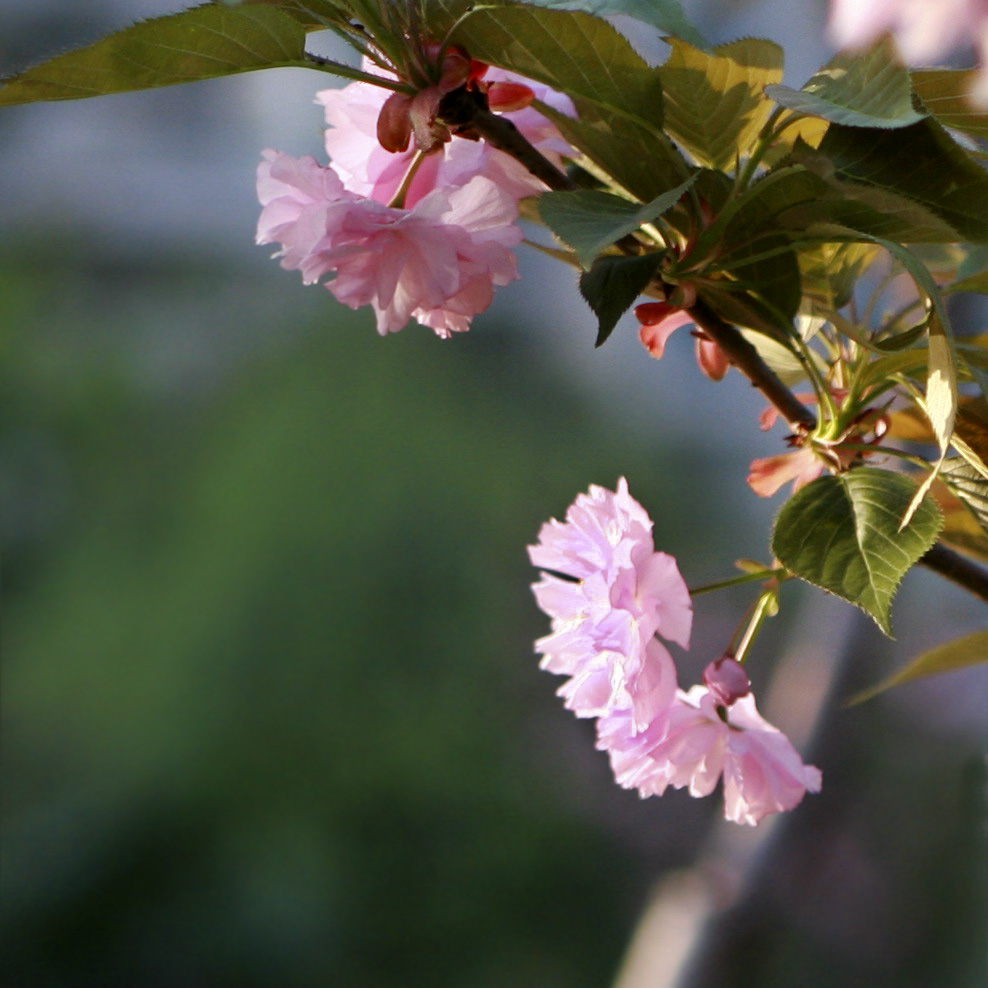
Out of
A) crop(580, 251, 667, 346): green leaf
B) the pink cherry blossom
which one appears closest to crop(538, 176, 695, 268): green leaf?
crop(580, 251, 667, 346): green leaf

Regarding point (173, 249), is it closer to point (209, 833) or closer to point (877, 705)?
point (209, 833)

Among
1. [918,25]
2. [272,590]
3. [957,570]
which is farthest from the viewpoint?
[272,590]

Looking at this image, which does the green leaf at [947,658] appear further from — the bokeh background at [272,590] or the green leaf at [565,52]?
the bokeh background at [272,590]

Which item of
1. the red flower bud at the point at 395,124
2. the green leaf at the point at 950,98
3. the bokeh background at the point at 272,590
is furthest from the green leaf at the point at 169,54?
the bokeh background at the point at 272,590

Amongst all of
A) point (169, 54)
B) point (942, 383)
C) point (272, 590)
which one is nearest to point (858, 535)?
point (942, 383)

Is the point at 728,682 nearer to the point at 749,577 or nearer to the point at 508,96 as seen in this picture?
the point at 749,577
